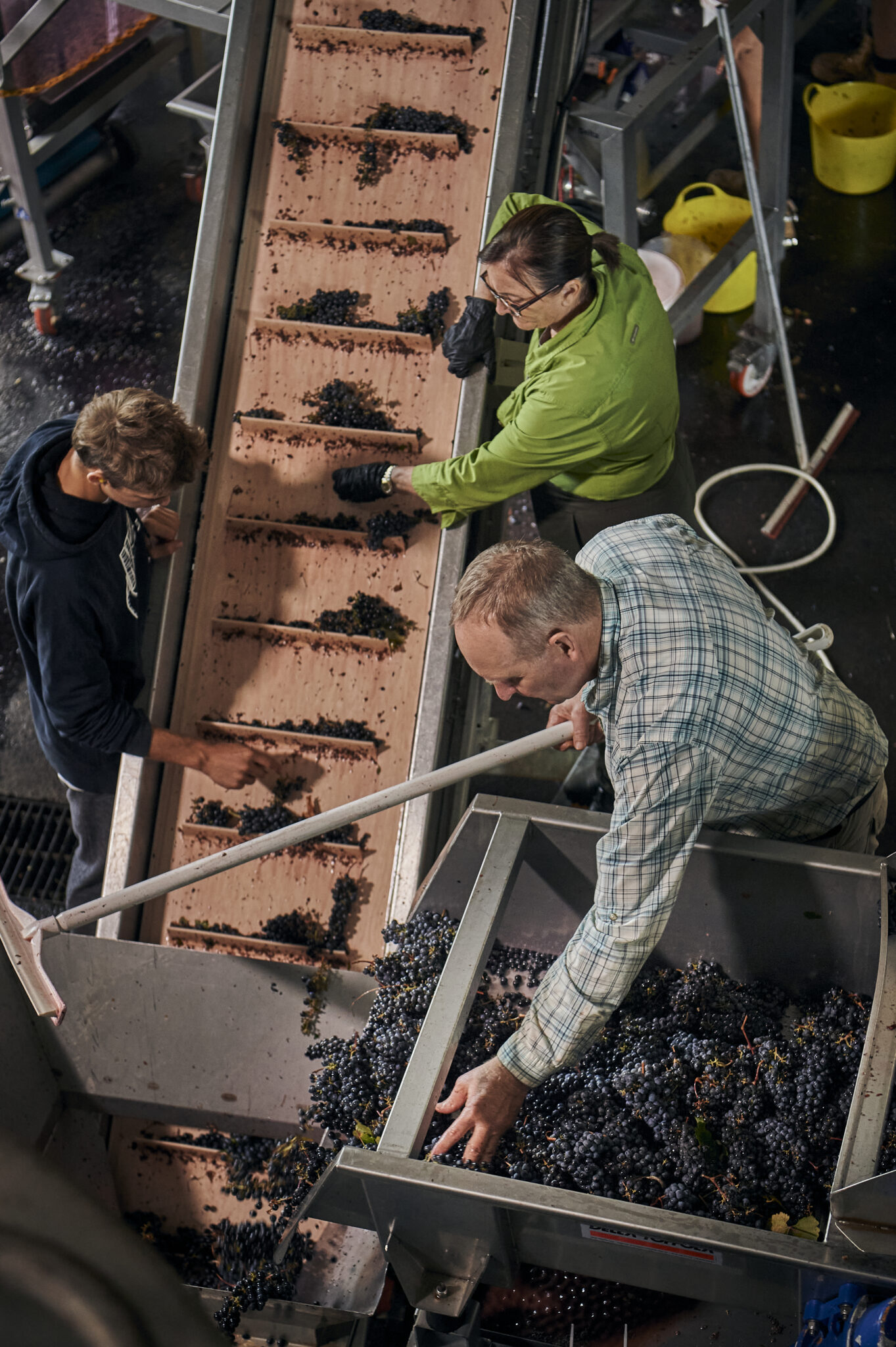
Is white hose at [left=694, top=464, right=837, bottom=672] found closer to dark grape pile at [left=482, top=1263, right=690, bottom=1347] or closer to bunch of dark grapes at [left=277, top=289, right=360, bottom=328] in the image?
bunch of dark grapes at [left=277, top=289, right=360, bottom=328]

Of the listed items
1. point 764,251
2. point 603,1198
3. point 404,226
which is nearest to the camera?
point 603,1198

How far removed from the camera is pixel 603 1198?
192 centimetres

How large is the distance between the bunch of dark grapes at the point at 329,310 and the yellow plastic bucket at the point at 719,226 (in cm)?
277

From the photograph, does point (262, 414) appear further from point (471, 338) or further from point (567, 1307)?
point (567, 1307)

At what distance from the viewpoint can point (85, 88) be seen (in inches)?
234

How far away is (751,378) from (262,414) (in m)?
2.91

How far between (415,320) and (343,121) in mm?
883

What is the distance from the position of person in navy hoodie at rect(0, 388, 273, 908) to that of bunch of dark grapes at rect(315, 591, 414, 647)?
484 millimetres

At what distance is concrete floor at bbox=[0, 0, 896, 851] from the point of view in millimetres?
4824

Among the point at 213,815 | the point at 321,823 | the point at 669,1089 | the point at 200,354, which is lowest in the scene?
the point at 213,815

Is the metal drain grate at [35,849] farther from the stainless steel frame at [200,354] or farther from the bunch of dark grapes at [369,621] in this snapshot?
the bunch of dark grapes at [369,621]

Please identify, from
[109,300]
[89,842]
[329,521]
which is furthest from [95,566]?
[109,300]

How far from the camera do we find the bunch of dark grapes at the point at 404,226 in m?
3.66

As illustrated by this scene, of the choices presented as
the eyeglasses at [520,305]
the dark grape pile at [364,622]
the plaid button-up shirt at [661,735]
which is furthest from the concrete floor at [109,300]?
the plaid button-up shirt at [661,735]
